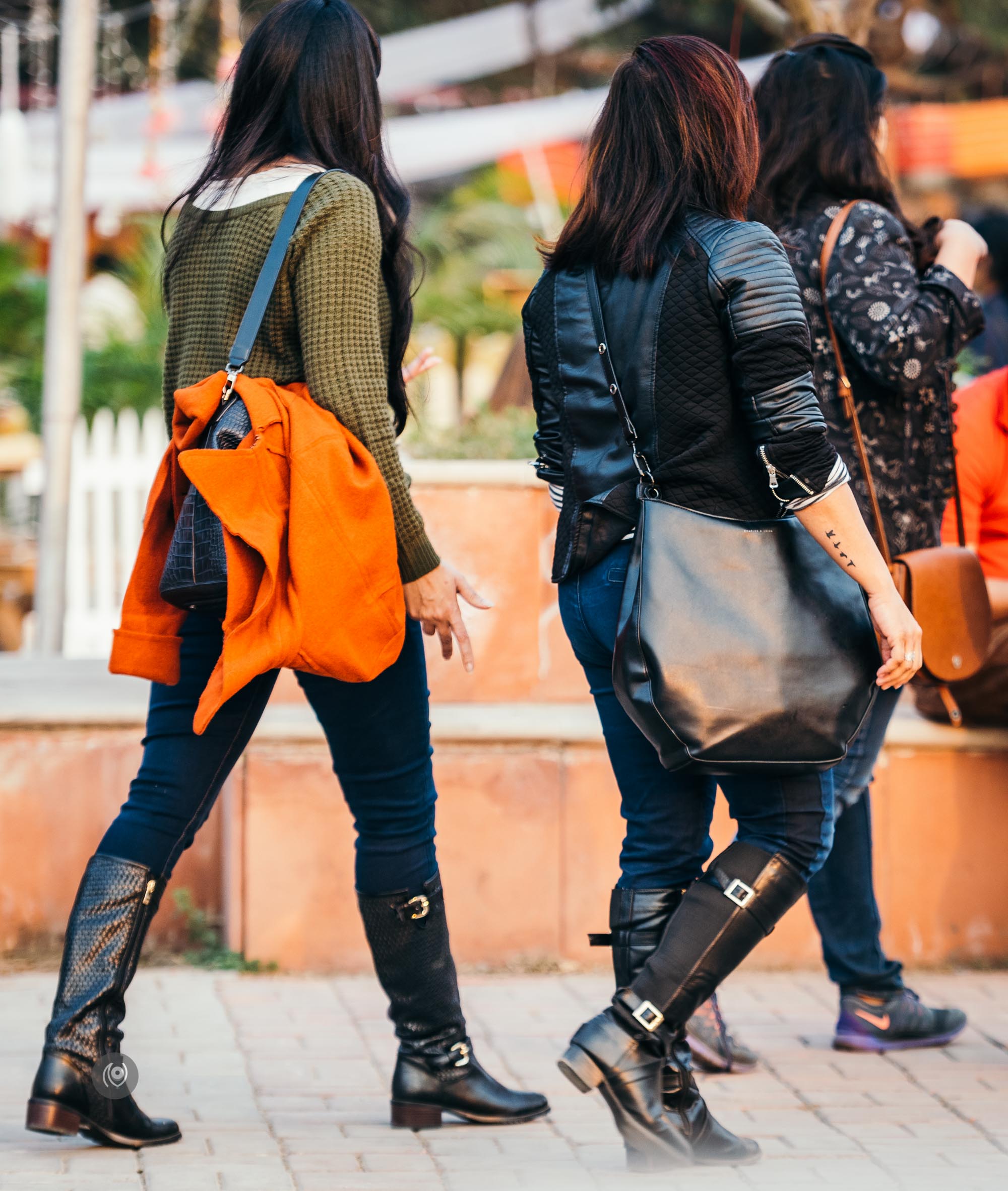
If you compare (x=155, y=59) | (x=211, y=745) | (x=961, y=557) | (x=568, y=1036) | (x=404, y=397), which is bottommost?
(x=568, y=1036)

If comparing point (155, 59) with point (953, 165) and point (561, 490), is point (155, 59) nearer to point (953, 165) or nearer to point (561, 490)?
point (953, 165)

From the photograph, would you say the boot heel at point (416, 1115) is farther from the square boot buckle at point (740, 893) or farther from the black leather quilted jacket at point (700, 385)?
the black leather quilted jacket at point (700, 385)

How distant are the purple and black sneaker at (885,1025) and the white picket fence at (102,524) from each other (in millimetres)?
5254

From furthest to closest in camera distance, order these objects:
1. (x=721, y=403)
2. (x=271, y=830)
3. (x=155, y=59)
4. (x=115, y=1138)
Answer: (x=155, y=59), (x=271, y=830), (x=115, y=1138), (x=721, y=403)

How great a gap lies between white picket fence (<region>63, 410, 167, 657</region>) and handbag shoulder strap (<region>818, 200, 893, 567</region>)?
5.40 meters

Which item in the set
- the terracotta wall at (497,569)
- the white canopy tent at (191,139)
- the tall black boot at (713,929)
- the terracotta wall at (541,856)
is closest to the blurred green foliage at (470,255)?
the white canopy tent at (191,139)

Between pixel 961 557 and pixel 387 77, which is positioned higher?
→ pixel 387 77

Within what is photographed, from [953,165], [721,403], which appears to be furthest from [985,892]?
[953,165]

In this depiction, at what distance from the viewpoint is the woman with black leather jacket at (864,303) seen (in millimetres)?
3113

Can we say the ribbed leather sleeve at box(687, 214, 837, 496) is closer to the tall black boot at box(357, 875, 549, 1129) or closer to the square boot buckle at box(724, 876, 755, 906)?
the square boot buckle at box(724, 876, 755, 906)

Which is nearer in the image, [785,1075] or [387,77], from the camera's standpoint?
[785,1075]

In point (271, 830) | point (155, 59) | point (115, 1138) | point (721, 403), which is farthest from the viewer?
→ point (155, 59)

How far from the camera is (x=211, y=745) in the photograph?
272 centimetres

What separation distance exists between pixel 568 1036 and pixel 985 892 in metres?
1.25
